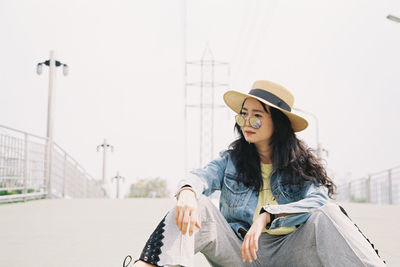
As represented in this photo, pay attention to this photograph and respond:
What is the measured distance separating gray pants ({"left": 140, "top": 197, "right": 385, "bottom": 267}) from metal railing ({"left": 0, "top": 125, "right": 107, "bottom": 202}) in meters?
6.57

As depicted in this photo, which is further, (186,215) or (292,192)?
(292,192)

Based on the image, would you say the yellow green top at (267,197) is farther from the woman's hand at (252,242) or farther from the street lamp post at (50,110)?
the street lamp post at (50,110)

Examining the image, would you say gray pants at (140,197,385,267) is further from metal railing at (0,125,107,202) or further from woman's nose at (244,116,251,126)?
metal railing at (0,125,107,202)

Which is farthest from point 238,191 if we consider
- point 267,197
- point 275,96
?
point 275,96

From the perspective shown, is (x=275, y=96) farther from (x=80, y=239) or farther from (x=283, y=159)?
(x=80, y=239)

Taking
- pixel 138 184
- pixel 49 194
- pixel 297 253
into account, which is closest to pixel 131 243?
pixel 297 253

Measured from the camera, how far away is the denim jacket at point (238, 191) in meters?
2.10

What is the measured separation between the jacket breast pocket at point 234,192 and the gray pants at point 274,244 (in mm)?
150

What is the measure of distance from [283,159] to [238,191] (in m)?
0.28

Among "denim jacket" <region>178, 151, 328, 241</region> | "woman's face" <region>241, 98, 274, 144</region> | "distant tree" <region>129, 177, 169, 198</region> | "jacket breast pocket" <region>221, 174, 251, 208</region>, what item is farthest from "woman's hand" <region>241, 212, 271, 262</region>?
"distant tree" <region>129, 177, 169, 198</region>

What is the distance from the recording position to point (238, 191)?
2.22 m

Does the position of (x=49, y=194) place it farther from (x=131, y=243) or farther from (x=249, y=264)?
(x=249, y=264)

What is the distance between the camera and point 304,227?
200 centimetres

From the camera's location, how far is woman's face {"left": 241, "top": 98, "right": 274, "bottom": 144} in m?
2.29
